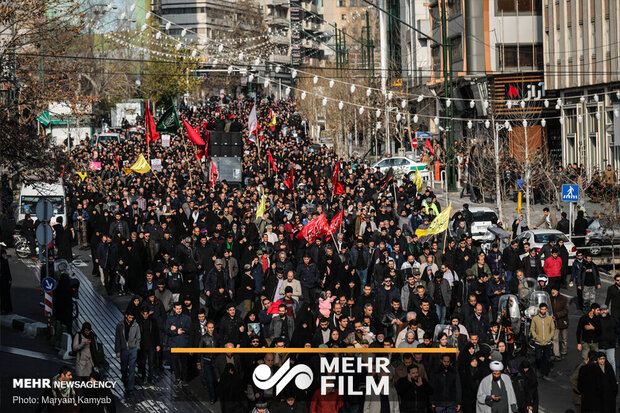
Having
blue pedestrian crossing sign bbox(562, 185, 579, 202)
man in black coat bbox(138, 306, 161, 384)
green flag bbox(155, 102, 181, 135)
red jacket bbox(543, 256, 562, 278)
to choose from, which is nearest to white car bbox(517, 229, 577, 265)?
blue pedestrian crossing sign bbox(562, 185, 579, 202)

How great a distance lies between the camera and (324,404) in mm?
12945

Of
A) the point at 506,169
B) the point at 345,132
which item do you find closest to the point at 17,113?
the point at 506,169

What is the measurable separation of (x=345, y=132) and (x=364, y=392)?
181 feet

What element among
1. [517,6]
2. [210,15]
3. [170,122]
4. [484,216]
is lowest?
[484,216]

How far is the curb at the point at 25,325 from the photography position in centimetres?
2089

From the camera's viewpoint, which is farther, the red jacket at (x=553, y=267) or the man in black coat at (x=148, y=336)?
the red jacket at (x=553, y=267)

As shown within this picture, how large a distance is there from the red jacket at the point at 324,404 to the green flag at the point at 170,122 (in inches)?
1109

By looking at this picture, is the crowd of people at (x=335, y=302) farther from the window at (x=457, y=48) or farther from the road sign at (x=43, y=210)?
the window at (x=457, y=48)

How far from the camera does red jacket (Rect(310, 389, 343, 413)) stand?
510 inches

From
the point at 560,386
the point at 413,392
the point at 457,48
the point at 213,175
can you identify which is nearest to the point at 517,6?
the point at 457,48

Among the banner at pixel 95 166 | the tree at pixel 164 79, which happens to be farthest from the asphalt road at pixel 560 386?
the tree at pixel 164 79

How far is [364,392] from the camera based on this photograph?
13508 mm

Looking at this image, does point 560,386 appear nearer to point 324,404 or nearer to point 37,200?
point 324,404

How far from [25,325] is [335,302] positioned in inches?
271
